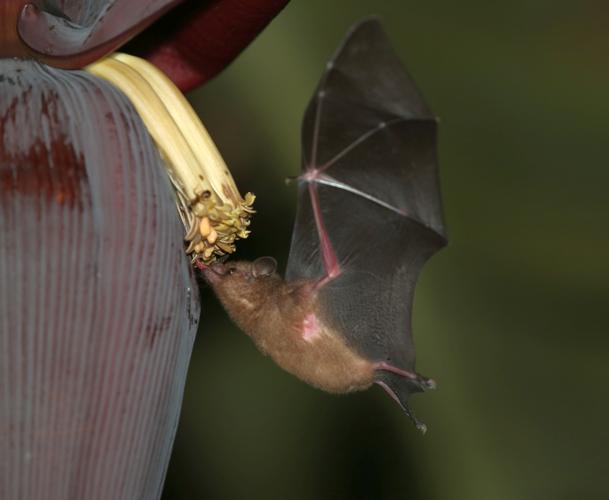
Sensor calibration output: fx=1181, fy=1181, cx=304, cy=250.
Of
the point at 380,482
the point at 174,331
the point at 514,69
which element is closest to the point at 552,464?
the point at 380,482

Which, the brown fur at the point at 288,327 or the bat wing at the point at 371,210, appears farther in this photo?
the brown fur at the point at 288,327

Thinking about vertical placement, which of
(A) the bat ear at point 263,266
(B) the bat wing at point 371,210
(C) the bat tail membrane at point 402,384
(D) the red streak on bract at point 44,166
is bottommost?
(C) the bat tail membrane at point 402,384

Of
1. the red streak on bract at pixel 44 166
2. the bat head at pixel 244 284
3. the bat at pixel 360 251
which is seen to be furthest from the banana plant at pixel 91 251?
the bat head at pixel 244 284

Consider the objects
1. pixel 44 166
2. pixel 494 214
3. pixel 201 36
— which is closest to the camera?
pixel 44 166

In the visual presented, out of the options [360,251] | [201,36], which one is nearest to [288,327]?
[360,251]

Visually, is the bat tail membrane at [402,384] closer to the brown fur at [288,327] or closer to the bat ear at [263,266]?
the brown fur at [288,327]

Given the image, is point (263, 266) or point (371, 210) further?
point (263, 266)

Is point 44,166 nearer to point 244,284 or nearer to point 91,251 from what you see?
point 91,251
